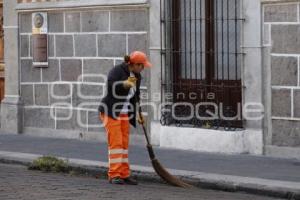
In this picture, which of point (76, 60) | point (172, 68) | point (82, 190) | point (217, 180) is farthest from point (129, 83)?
point (76, 60)

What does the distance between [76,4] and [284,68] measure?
4.33 metres

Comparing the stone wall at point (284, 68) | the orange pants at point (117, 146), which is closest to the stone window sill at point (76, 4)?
the stone wall at point (284, 68)

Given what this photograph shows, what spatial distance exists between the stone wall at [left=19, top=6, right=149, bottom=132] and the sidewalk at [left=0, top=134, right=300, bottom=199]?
574mm

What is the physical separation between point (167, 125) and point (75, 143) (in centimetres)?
181

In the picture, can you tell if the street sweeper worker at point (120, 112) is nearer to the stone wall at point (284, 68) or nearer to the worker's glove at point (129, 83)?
the worker's glove at point (129, 83)

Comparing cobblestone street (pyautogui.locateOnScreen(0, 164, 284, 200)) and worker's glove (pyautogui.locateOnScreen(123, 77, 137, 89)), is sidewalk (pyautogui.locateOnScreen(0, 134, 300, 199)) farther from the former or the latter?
worker's glove (pyautogui.locateOnScreen(123, 77, 137, 89))

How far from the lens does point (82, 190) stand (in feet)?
34.2

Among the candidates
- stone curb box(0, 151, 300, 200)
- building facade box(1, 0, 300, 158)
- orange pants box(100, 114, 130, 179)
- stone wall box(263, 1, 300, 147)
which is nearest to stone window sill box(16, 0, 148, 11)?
building facade box(1, 0, 300, 158)

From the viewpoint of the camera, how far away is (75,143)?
14977mm

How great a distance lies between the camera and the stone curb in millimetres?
10094

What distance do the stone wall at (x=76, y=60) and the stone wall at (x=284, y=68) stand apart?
2479 millimetres

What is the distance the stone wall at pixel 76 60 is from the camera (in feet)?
Result: 48.1

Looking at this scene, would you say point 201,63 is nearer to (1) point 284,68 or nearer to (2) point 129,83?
(1) point 284,68

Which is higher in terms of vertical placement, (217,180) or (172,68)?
(172,68)
